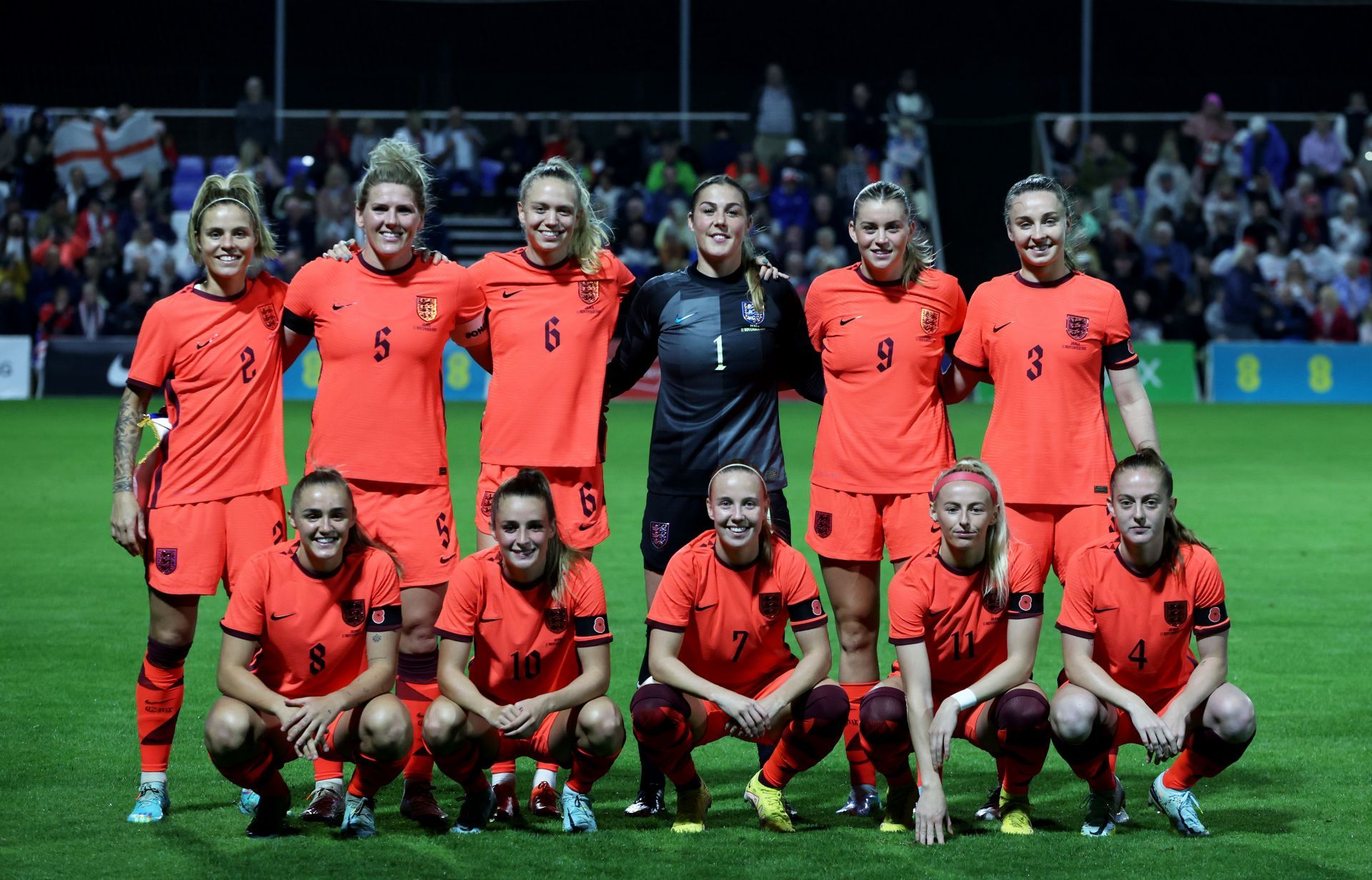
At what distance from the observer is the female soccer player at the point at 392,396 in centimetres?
539

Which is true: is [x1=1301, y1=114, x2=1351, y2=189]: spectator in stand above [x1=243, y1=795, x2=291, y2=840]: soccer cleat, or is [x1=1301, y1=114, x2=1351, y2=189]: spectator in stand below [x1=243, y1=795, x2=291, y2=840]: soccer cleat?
above

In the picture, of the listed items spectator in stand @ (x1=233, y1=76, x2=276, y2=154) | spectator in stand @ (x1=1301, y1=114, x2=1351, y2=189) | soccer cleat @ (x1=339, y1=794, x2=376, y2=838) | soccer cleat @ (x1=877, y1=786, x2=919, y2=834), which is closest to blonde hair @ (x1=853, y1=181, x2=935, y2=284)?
soccer cleat @ (x1=877, y1=786, x2=919, y2=834)

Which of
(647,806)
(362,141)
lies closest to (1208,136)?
(362,141)

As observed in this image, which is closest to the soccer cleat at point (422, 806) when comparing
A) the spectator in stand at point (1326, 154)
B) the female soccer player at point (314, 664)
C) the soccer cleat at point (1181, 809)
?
the female soccer player at point (314, 664)

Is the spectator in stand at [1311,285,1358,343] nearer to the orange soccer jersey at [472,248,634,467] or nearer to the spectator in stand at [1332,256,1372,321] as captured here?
the spectator in stand at [1332,256,1372,321]

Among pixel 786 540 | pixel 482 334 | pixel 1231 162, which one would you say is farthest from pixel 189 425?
pixel 1231 162

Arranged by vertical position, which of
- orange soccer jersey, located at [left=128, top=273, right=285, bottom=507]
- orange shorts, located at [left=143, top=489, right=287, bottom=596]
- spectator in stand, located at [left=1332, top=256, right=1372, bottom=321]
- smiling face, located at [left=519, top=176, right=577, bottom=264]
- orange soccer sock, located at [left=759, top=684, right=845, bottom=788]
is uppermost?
spectator in stand, located at [left=1332, top=256, right=1372, bottom=321]

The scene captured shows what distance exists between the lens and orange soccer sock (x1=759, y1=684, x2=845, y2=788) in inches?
198

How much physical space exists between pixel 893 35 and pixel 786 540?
21.9 meters

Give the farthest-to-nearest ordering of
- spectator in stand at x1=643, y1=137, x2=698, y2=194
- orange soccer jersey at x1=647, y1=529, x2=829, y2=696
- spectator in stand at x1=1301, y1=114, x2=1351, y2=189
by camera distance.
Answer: spectator in stand at x1=1301, y1=114, x2=1351, y2=189 < spectator in stand at x1=643, y1=137, x2=698, y2=194 < orange soccer jersey at x1=647, y1=529, x2=829, y2=696

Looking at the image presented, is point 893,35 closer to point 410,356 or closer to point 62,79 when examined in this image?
point 62,79

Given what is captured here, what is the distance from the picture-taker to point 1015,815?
16.5 ft

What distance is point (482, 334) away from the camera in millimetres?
5695

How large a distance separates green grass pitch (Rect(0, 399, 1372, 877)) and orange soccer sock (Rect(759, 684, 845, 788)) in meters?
0.22
